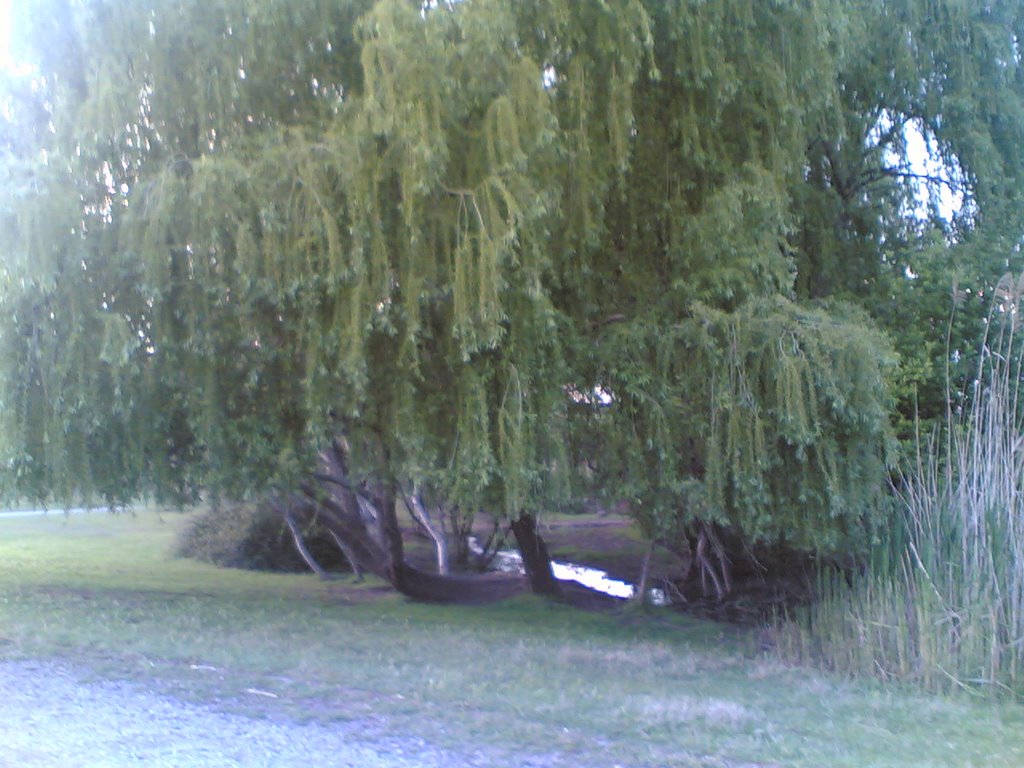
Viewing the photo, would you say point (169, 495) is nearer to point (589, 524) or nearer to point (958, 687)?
point (958, 687)

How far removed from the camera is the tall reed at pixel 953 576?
10.7 m

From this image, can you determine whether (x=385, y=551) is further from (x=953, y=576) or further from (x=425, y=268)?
(x=953, y=576)

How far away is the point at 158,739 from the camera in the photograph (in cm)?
725

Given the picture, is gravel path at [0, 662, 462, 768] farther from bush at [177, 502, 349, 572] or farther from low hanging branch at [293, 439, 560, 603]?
bush at [177, 502, 349, 572]

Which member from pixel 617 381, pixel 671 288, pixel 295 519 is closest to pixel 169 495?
pixel 617 381

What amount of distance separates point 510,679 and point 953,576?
478cm

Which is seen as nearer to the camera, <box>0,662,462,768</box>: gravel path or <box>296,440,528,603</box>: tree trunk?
<box>0,662,462,768</box>: gravel path

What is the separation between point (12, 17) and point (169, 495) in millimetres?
5415

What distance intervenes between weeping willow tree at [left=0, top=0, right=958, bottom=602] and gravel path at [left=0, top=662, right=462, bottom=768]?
3.73m

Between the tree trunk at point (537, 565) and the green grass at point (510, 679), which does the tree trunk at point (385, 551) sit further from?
the green grass at point (510, 679)

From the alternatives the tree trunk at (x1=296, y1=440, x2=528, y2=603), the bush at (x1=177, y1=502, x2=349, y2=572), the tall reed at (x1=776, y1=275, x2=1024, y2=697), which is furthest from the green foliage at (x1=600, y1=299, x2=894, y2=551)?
the bush at (x1=177, y1=502, x2=349, y2=572)

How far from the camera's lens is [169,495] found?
12875 mm

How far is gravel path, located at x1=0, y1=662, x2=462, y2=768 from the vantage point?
6.84 metres

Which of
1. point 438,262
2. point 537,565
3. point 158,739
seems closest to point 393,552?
point 537,565
